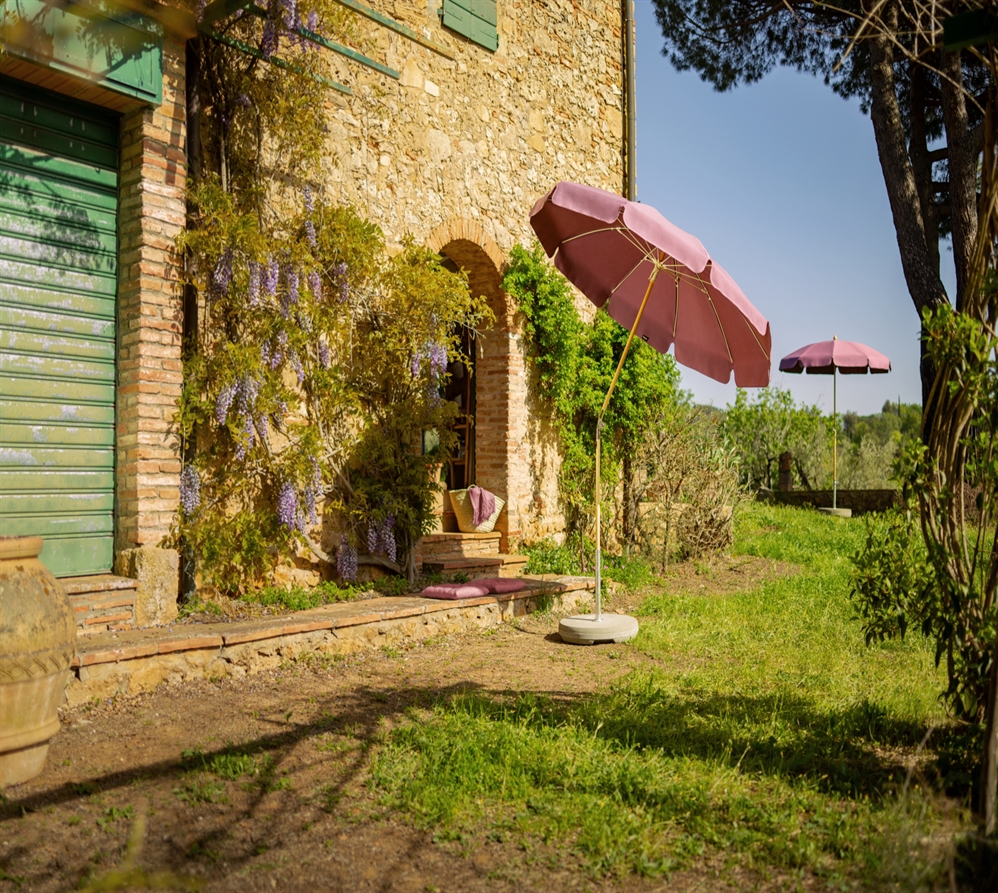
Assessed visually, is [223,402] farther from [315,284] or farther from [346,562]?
[346,562]

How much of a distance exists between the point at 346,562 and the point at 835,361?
28.7ft

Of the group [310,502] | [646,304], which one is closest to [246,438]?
[310,502]

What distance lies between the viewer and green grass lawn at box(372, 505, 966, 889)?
2387 mm

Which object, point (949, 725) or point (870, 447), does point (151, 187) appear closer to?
point (949, 725)

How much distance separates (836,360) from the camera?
38.8 ft

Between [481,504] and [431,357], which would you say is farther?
[481,504]

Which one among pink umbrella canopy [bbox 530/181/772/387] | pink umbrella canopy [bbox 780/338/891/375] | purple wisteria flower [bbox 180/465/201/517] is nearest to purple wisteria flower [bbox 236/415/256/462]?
purple wisteria flower [bbox 180/465/201/517]

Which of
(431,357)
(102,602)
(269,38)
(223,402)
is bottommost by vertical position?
(102,602)

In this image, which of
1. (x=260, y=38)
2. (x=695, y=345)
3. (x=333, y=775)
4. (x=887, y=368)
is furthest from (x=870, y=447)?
(x=333, y=775)

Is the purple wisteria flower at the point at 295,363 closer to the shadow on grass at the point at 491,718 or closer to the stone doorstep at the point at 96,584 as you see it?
the stone doorstep at the point at 96,584

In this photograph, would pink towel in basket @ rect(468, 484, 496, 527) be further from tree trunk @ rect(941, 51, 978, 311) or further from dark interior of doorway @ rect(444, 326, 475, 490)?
tree trunk @ rect(941, 51, 978, 311)

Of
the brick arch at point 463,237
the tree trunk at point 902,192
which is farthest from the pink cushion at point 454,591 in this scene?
the tree trunk at point 902,192

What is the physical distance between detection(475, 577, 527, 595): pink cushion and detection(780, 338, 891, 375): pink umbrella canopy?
24.9ft

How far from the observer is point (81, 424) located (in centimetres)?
446
